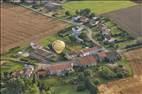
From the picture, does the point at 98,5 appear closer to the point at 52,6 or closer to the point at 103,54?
the point at 52,6

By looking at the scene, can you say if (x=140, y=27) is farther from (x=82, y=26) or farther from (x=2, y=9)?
(x=2, y=9)

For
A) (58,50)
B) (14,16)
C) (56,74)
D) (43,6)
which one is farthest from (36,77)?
(43,6)

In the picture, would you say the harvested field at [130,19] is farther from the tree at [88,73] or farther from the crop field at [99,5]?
the tree at [88,73]

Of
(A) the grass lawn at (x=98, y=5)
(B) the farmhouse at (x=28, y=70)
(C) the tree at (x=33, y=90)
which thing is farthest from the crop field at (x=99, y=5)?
(C) the tree at (x=33, y=90)

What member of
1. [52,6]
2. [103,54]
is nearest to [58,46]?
[103,54]

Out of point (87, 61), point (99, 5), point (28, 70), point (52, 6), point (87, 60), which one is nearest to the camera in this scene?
point (28, 70)

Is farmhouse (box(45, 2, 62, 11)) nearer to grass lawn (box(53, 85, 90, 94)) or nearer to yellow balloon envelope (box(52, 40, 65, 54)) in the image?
yellow balloon envelope (box(52, 40, 65, 54))

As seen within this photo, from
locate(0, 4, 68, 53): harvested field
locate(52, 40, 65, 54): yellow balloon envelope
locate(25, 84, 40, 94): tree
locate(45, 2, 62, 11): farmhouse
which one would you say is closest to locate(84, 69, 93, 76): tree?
locate(25, 84, 40, 94): tree
